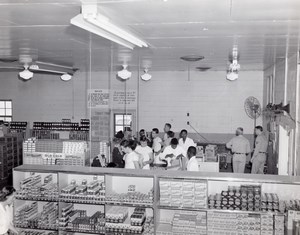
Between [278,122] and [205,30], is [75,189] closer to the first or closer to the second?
[205,30]

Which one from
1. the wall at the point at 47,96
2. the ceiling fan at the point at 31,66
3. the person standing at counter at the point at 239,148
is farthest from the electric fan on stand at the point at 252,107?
the ceiling fan at the point at 31,66

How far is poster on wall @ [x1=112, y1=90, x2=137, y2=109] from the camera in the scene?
13773mm

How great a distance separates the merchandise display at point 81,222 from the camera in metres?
5.67

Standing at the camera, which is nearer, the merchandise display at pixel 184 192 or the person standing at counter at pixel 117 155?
the merchandise display at pixel 184 192

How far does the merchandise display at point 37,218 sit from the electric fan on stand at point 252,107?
8870 mm

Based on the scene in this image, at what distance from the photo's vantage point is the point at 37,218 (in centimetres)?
607

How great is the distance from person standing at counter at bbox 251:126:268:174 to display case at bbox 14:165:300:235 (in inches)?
183

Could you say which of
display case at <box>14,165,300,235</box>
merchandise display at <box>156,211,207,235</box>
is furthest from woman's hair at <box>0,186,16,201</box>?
merchandise display at <box>156,211,207,235</box>

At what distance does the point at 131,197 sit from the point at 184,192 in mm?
856

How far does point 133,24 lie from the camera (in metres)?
4.92

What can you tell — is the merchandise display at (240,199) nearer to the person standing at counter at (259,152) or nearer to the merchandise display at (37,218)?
the merchandise display at (37,218)

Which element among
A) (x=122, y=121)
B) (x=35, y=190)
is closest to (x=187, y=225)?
(x=35, y=190)

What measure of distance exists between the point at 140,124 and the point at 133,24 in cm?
900

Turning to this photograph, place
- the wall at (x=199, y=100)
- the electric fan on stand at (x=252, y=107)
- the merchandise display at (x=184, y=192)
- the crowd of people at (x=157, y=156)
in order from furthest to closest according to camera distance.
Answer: the wall at (x=199, y=100) < the electric fan on stand at (x=252, y=107) < the crowd of people at (x=157, y=156) < the merchandise display at (x=184, y=192)
